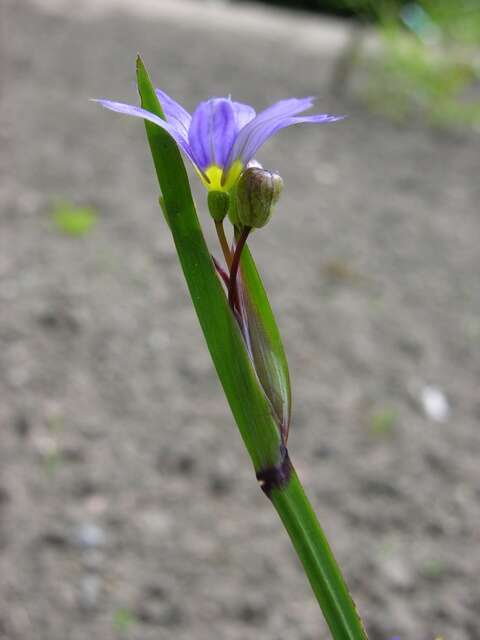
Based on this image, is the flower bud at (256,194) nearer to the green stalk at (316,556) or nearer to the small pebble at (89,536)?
the green stalk at (316,556)

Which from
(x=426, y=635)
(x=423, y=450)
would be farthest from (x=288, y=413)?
(x=423, y=450)

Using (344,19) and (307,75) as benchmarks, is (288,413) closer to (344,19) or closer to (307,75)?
(307,75)

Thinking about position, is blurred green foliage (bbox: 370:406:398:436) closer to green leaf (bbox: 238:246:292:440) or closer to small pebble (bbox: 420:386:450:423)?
small pebble (bbox: 420:386:450:423)

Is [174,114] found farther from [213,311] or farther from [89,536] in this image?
[89,536]

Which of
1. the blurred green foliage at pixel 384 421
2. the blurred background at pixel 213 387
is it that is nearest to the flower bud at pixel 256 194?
the blurred background at pixel 213 387

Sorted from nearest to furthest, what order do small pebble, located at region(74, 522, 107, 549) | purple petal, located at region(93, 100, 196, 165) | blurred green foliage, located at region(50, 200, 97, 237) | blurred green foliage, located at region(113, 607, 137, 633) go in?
purple petal, located at region(93, 100, 196, 165) < blurred green foliage, located at region(113, 607, 137, 633) < small pebble, located at region(74, 522, 107, 549) < blurred green foliage, located at region(50, 200, 97, 237)

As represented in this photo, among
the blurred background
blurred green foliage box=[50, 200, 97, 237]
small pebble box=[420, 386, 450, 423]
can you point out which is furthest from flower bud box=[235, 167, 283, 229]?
blurred green foliage box=[50, 200, 97, 237]
